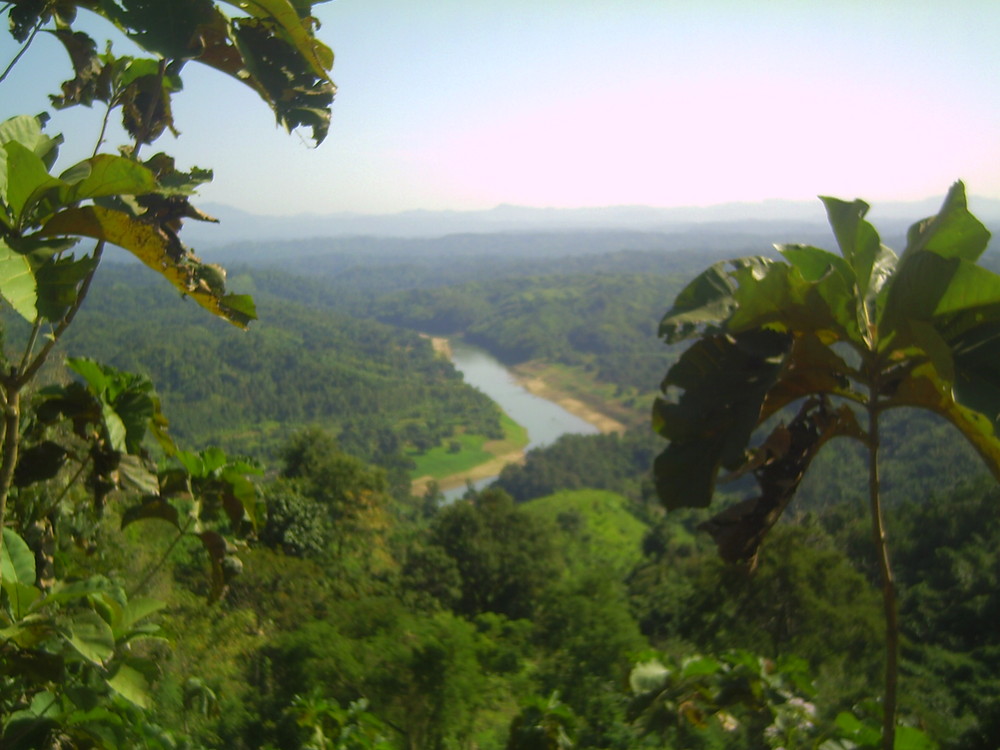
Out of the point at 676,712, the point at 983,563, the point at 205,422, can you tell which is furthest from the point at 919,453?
the point at 205,422

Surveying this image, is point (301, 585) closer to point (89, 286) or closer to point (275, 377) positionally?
point (89, 286)

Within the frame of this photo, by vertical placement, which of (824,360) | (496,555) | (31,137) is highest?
(31,137)

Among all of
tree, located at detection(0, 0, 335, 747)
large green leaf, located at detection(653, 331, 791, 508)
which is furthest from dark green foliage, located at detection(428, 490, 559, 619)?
large green leaf, located at detection(653, 331, 791, 508)

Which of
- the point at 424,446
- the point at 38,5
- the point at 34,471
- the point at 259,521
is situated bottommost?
the point at 424,446

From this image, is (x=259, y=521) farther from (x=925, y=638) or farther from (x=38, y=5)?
(x=925, y=638)

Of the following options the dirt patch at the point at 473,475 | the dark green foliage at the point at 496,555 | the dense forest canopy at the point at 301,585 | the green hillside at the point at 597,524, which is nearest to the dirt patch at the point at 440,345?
the dirt patch at the point at 473,475

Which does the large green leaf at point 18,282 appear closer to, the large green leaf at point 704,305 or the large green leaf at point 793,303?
the large green leaf at point 704,305

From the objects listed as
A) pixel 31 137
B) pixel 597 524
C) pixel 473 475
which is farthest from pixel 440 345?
pixel 31 137
